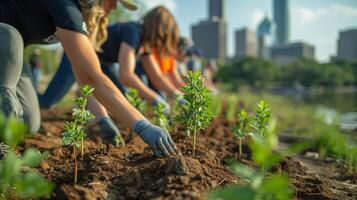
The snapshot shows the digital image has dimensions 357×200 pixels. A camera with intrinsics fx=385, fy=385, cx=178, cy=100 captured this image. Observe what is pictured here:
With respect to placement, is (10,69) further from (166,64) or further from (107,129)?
(166,64)

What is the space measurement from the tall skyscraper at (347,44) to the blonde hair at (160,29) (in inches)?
3485

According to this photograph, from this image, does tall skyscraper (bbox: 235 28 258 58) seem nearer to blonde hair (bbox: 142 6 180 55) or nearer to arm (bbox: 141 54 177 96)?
arm (bbox: 141 54 177 96)

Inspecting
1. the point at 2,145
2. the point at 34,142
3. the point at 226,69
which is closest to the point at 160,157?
the point at 2,145

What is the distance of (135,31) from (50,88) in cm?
115

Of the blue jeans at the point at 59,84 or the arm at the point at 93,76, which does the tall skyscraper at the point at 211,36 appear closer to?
the blue jeans at the point at 59,84

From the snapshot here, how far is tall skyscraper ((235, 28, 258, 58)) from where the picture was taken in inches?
4862

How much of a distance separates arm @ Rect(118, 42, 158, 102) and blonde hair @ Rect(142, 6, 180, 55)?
Result: 447mm

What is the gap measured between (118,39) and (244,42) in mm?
123832

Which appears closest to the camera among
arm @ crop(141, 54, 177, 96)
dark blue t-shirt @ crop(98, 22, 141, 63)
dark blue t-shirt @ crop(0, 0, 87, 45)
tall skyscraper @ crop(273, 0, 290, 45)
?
dark blue t-shirt @ crop(0, 0, 87, 45)

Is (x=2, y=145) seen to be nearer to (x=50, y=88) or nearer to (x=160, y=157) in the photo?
(x=160, y=157)

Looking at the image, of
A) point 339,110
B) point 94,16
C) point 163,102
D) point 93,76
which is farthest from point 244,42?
point 93,76

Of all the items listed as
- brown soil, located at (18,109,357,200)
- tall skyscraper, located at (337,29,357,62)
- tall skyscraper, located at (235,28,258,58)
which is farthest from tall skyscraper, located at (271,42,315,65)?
brown soil, located at (18,109,357,200)

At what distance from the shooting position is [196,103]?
2.12 meters

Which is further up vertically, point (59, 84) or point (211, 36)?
point (211, 36)
